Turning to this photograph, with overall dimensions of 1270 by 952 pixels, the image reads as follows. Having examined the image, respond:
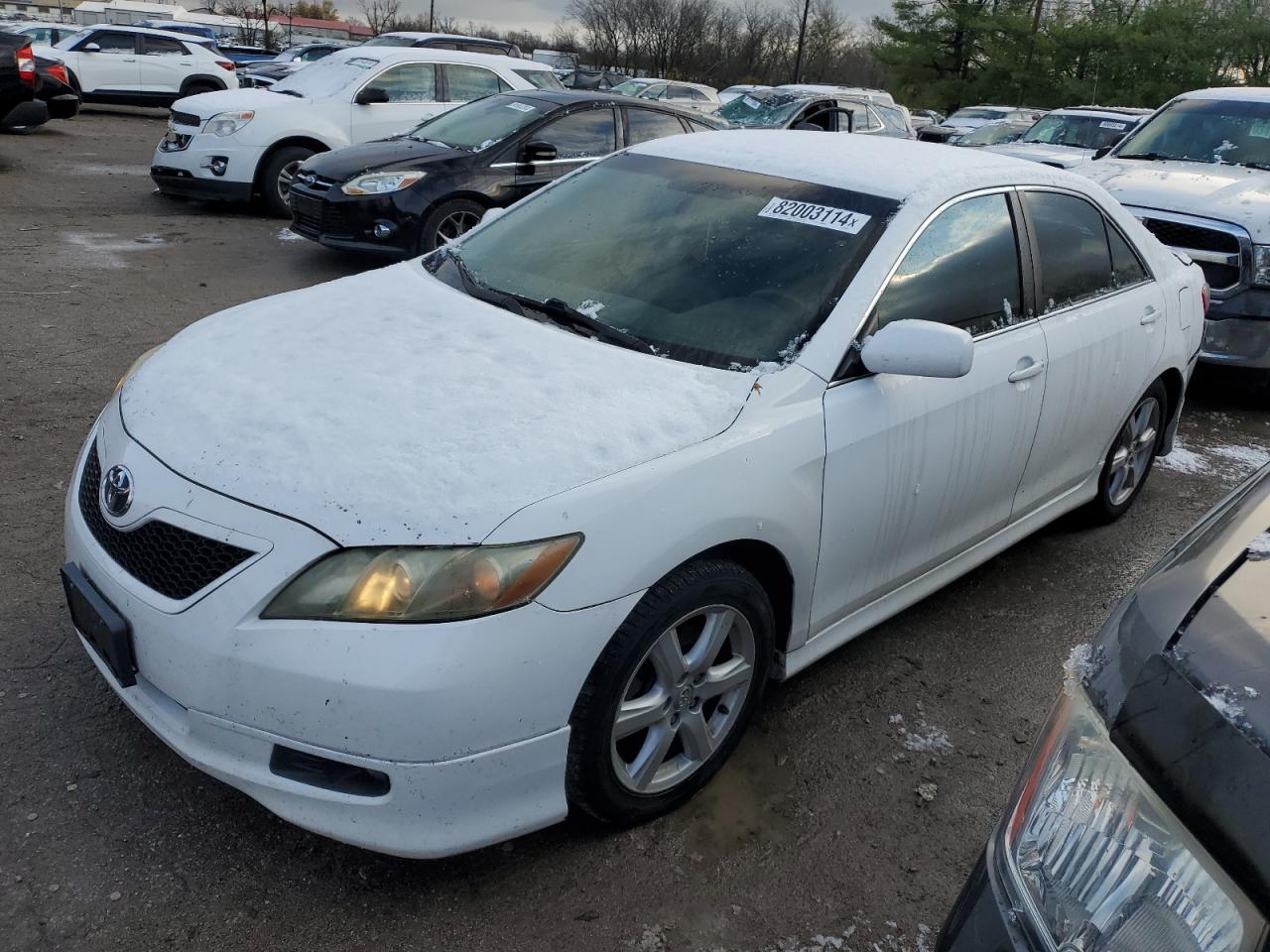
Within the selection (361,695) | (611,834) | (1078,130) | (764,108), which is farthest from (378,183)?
(1078,130)

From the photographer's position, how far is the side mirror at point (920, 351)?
2723mm

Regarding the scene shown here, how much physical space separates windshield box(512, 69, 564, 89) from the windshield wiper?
9345 mm

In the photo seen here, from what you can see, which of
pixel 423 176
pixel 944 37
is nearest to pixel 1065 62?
pixel 944 37

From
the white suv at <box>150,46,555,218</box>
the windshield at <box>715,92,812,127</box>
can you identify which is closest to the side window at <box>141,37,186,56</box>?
the white suv at <box>150,46,555,218</box>

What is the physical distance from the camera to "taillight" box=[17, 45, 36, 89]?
38.2 feet

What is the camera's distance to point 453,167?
796cm

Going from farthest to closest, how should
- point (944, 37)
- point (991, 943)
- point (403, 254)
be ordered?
point (944, 37) < point (403, 254) < point (991, 943)

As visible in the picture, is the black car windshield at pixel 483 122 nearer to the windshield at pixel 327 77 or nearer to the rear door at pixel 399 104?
the rear door at pixel 399 104

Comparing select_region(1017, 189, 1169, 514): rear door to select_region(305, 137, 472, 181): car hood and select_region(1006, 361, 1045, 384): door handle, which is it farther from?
select_region(305, 137, 472, 181): car hood

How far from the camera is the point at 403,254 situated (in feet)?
25.7

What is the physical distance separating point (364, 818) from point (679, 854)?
817mm

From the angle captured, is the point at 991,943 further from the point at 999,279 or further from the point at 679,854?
the point at 999,279

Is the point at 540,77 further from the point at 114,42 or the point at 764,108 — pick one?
the point at 114,42

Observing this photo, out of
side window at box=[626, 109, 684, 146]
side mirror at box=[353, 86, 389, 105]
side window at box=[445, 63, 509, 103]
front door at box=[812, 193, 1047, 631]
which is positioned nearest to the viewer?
front door at box=[812, 193, 1047, 631]
